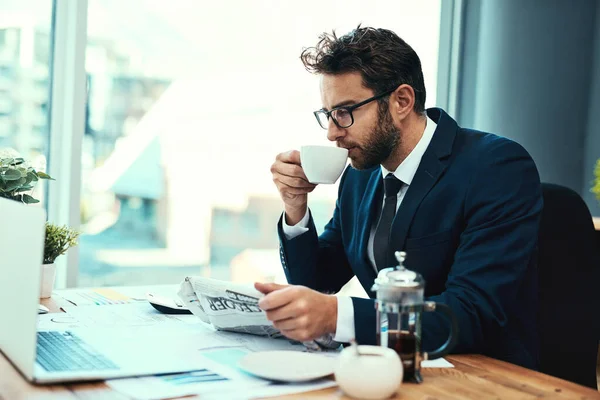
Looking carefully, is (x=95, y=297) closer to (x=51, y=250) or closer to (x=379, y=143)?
(x=51, y=250)

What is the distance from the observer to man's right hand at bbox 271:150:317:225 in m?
1.55

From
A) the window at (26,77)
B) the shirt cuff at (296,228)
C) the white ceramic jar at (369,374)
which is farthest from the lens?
the window at (26,77)

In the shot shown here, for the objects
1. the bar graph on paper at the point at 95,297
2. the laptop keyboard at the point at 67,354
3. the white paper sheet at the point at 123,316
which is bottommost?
the bar graph on paper at the point at 95,297

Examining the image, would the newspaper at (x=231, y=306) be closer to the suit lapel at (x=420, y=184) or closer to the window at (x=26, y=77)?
the suit lapel at (x=420, y=184)

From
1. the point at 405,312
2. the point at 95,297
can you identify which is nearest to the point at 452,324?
the point at 405,312

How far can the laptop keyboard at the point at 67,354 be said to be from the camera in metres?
0.95

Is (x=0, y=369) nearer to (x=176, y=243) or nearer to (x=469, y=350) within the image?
(x=469, y=350)

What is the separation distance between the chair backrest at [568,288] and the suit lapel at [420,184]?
0.23 m

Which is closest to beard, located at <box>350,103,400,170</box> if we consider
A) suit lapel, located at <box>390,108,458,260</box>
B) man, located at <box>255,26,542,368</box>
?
man, located at <box>255,26,542,368</box>

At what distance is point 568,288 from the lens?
1.46 m

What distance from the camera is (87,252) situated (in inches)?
96.2

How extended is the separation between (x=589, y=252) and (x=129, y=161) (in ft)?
5.39

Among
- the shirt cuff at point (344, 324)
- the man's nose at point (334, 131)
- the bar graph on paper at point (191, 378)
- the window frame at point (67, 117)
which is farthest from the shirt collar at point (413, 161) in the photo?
the window frame at point (67, 117)

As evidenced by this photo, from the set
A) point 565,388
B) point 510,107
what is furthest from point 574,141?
point 565,388
